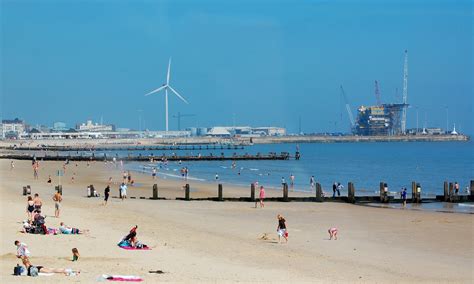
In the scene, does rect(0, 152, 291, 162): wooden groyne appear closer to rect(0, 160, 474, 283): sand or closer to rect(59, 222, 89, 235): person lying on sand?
rect(0, 160, 474, 283): sand

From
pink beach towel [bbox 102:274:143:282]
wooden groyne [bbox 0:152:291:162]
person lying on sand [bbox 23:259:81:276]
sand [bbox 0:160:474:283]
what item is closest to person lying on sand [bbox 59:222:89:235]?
sand [bbox 0:160:474:283]

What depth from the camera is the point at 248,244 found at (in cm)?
2469

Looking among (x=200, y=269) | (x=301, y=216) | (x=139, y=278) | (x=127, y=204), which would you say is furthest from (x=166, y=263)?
(x=127, y=204)

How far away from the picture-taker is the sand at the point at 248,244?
63.1 feet

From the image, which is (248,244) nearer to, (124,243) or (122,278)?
(124,243)

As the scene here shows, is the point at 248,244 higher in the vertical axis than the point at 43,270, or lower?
lower

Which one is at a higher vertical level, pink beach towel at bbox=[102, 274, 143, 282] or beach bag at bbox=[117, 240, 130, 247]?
beach bag at bbox=[117, 240, 130, 247]

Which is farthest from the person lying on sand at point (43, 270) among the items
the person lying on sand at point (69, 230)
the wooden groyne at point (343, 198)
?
the wooden groyne at point (343, 198)

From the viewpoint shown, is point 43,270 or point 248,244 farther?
point 248,244

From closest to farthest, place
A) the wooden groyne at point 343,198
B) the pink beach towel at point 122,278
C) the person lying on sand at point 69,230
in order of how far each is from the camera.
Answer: the pink beach towel at point 122,278, the person lying on sand at point 69,230, the wooden groyne at point 343,198

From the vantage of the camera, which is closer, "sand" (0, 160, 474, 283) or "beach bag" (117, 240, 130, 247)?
"sand" (0, 160, 474, 283)

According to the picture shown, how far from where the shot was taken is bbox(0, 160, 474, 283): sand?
19219 millimetres

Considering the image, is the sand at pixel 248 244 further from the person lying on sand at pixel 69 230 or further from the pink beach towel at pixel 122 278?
the person lying on sand at pixel 69 230

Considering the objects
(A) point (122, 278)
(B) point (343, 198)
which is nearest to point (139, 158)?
(B) point (343, 198)
